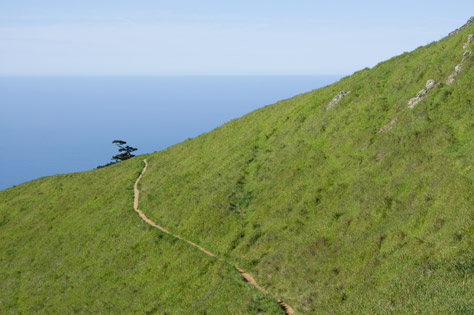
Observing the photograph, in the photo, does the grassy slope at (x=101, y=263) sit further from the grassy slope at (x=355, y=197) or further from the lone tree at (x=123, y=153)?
the lone tree at (x=123, y=153)

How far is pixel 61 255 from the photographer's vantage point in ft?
145

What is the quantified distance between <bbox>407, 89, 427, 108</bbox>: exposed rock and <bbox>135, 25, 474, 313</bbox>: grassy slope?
603 mm

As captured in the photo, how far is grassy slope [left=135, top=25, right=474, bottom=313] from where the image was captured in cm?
1778

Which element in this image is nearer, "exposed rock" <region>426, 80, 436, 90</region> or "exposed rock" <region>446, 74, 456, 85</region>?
"exposed rock" <region>446, 74, 456, 85</region>

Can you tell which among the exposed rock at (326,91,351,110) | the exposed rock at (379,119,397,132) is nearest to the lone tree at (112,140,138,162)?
the exposed rock at (326,91,351,110)

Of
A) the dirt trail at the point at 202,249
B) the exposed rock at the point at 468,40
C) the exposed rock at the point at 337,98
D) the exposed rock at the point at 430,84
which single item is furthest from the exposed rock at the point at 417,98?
the dirt trail at the point at 202,249

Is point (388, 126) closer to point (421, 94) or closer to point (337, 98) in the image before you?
point (421, 94)

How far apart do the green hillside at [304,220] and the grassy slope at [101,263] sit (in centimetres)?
18

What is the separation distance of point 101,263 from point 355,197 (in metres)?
26.0

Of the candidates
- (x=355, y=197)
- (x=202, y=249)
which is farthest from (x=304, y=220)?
(x=202, y=249)

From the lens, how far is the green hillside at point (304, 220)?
1909cm

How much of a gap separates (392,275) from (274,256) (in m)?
9.72

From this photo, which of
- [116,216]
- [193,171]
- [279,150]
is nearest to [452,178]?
[279,150]

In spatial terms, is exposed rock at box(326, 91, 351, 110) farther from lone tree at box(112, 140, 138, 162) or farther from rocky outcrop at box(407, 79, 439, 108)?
lone tree at box(112, 140, 138, 162)
